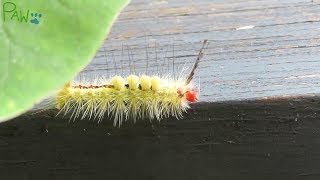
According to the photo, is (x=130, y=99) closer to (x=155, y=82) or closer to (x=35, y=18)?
(x=155, y=82)

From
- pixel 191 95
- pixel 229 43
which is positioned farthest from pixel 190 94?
pixel 229 43

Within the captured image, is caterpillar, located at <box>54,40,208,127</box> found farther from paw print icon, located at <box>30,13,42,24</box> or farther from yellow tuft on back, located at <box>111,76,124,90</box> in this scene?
paw print icon, located at <box>30,13,42,24</box>

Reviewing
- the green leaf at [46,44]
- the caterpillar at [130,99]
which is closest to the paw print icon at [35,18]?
the green leaf at [46,44]

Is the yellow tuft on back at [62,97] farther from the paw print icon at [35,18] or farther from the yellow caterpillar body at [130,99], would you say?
the paw print icon at [35,18]

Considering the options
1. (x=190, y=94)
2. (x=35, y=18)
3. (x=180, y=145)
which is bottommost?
(x=180, y=145)

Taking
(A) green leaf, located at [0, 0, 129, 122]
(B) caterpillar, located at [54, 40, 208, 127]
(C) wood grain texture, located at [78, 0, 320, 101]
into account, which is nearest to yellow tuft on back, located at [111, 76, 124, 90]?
(B) caterpillar, located at [54, 40, 208, 127]
